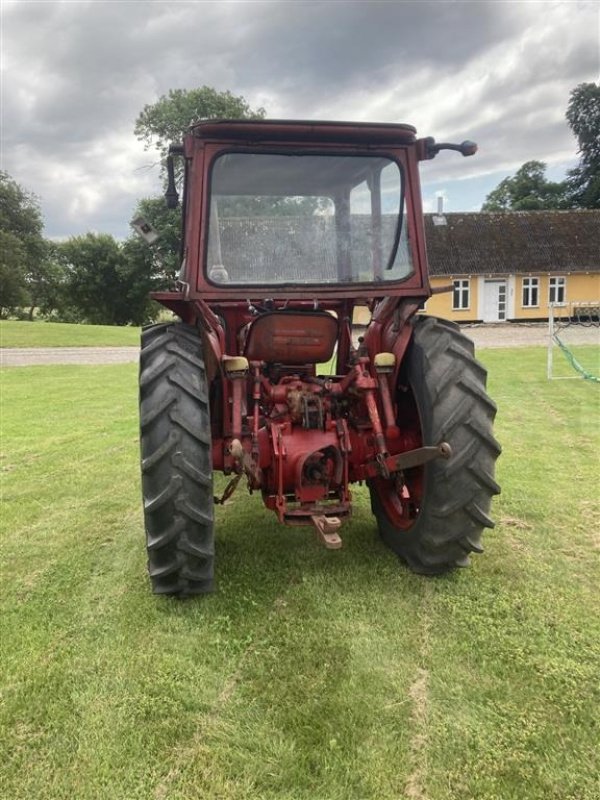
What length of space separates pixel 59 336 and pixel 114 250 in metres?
24.6

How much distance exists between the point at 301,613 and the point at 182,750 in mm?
981

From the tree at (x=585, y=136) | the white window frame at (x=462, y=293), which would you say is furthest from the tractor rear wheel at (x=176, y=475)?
the tree at (x=585, y=136)

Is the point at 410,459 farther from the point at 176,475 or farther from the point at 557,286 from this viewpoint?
the point at 557,286

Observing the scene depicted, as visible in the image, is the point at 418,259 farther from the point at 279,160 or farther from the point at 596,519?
the point at 596,519

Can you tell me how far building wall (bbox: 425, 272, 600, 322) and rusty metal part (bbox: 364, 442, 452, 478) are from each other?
26.6 metres

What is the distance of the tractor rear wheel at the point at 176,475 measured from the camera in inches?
118

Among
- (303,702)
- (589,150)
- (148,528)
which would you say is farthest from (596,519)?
(589,150)

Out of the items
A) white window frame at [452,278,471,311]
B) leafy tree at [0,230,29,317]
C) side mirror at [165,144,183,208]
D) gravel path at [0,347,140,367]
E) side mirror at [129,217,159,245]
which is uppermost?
leafy tree at [0,230,29,317]

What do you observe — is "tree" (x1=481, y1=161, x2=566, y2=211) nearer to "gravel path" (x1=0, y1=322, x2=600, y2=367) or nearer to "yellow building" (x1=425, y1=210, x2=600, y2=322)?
"yellow building" (x1=425, y1=210, x2=600, y2=322)

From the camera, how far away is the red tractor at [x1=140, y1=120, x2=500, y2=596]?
308 cm

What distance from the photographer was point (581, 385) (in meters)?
10.0

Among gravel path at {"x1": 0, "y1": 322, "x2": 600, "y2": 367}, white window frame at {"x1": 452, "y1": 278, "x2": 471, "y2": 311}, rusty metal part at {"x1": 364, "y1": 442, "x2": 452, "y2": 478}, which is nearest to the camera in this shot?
rusty metal part at {"x1": 364, "y1": 442, "x2": 452, "y2": 478}

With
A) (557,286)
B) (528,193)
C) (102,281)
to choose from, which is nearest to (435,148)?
(557,286)

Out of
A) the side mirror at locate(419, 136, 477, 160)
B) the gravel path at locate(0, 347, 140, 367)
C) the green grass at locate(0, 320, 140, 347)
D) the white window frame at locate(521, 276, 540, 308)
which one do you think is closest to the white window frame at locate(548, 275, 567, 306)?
the white window frame at locate(521, 276, 540, 308)
